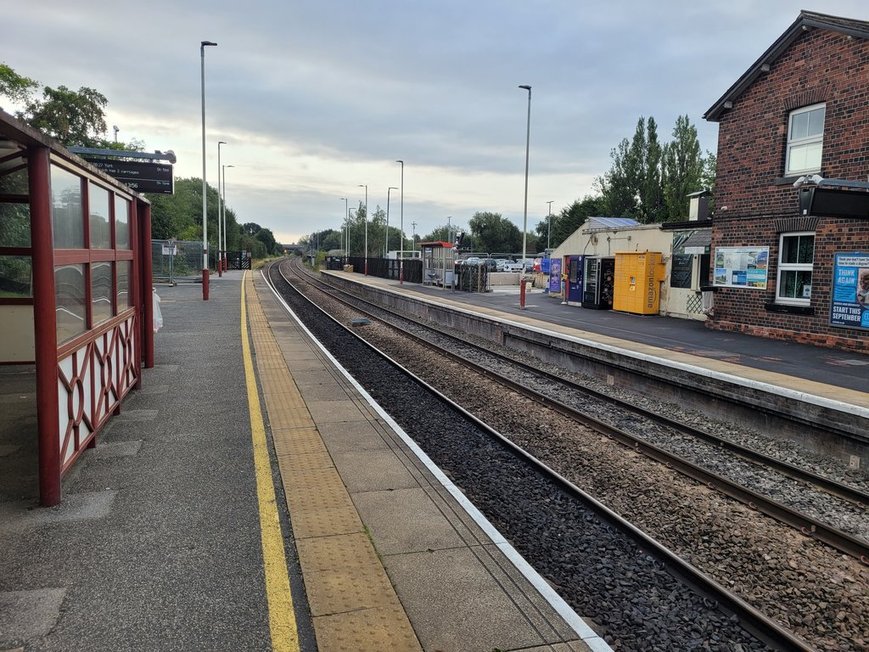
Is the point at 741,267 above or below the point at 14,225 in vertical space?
below

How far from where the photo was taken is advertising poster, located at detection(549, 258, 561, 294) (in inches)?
1158

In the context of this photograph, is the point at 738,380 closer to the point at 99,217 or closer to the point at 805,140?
the point at 805,140

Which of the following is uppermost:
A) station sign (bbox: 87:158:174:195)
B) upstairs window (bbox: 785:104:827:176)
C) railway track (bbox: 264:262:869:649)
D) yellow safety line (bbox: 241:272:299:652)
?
upstairs window (bbox: 785:104:827:176)

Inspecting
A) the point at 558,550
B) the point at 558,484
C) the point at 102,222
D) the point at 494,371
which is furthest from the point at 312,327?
the point at 558,550

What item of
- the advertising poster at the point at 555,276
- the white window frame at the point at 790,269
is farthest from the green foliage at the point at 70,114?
the white window frame at the point at 790,269

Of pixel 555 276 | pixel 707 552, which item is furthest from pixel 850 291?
pixel 555 276

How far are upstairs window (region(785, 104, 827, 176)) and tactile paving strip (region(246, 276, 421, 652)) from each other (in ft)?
42.5

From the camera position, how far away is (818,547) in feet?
17.3

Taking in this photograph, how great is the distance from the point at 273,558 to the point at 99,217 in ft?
14.4

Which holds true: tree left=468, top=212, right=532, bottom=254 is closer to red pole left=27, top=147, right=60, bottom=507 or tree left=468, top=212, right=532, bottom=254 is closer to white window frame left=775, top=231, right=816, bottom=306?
white window frame left=775, top=231, right=816, bottom=306

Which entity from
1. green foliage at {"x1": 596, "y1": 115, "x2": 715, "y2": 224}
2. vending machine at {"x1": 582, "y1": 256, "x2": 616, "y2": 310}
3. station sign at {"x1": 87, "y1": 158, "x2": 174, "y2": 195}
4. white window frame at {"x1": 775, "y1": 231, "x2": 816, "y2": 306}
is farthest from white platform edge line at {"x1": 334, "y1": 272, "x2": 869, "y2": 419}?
green foliage at {"x1": 596, "y1": 115, "x2": 715, "y2": 224}

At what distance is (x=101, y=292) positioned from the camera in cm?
669

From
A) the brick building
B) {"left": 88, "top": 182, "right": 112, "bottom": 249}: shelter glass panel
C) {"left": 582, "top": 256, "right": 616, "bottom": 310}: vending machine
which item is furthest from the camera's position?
{"left": 582, "top": 256, "right": 616, "bottom": 310}: vending machine

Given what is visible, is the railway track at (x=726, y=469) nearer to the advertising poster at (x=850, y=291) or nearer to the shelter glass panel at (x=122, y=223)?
the advertising poster at (x=850, y=291)
